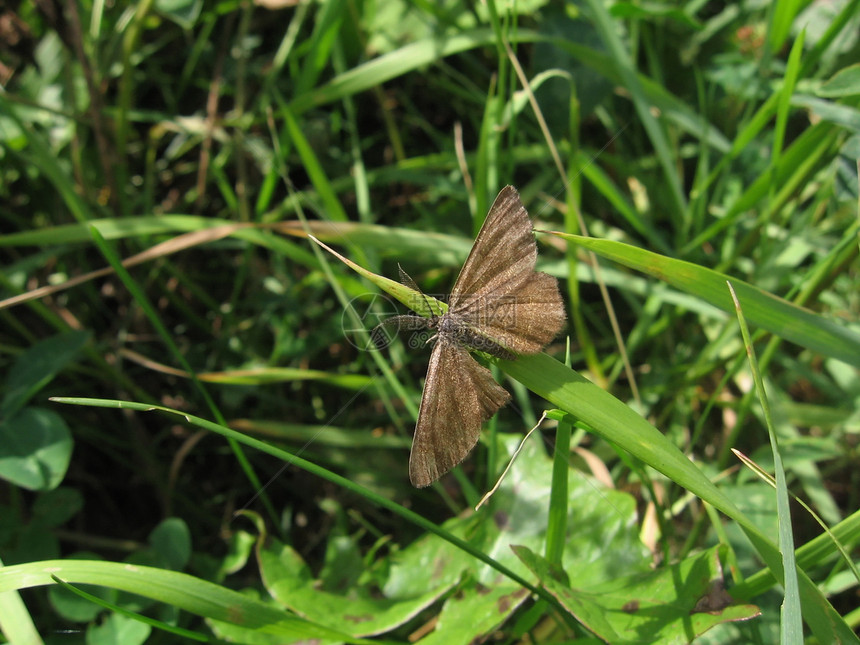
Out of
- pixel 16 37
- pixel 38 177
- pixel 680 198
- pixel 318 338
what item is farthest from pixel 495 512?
pixel 16 37

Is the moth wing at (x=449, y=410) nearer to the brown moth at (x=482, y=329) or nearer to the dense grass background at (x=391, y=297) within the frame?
the brown moth at (x=482, y=329)

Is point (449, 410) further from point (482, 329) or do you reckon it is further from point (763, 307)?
point (763, 307)

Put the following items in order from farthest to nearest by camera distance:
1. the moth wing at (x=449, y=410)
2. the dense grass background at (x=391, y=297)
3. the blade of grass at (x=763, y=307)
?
1. the dense grass background at (x=391, y=297)
2. the blade of grass at (x=763, y=307)
3. the moth wing at (x=449, y=410)

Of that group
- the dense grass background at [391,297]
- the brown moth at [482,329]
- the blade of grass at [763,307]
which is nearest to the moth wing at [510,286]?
the brown moth at [482,329]

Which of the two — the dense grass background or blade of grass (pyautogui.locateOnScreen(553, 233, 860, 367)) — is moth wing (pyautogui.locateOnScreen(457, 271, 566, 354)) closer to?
blade of grass (pyautogui.locateOnScreen(553, 233, 860, 367))

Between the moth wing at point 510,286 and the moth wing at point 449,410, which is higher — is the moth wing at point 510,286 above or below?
above

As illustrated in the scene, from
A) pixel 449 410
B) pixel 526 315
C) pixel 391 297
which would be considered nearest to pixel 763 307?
pixel 526 315
